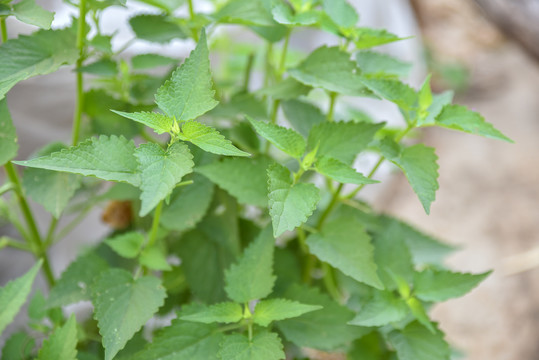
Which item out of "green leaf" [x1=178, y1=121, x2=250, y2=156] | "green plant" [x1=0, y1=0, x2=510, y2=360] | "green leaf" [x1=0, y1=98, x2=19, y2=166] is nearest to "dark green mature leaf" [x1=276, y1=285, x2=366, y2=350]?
"green plant" [x1=0, y1=0, x2=510, y2=360]

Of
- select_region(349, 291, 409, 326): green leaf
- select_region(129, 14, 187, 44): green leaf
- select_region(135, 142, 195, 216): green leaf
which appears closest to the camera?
select_region(135, 142, 195, 216): green leaf

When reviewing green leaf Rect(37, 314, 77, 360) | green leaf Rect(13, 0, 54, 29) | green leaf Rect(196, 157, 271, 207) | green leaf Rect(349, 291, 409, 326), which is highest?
green leaf Rect(13, 0, 54, 29)

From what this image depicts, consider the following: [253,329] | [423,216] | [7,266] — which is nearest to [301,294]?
[253,329]

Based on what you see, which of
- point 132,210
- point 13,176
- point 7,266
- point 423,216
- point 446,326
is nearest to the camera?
point 13,176

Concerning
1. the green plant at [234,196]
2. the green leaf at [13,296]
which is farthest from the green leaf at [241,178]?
the green leaf at [13,296]

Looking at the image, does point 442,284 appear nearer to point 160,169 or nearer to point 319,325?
point 319,325

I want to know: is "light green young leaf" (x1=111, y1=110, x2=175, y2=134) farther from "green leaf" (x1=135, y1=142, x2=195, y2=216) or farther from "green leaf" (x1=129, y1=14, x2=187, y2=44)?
"green leaf" (x1=129, y1=14, x2=187, y2=44)

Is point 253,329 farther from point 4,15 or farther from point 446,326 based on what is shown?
point 446,326

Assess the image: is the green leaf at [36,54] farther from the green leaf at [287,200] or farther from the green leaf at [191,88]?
the green leaf at [287,200]
